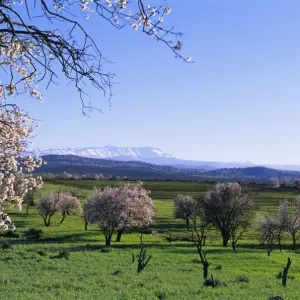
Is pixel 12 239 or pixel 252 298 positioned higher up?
pixel 252 298

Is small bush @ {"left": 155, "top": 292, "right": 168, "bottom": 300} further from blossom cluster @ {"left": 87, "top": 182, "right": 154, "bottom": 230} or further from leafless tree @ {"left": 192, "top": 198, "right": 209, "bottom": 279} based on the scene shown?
blossom cluster @ {"left": 87, "top": 182, "right": 154, "bottom": 230}

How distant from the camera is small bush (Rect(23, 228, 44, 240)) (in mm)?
67762

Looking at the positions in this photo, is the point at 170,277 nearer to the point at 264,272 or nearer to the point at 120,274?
the point at 120,274

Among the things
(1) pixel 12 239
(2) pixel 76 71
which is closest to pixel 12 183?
(2) pixel 76 71

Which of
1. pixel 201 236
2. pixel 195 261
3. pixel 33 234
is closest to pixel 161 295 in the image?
pixel 201 236

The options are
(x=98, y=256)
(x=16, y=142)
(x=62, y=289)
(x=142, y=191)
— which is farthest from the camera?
(x=142, y=191)

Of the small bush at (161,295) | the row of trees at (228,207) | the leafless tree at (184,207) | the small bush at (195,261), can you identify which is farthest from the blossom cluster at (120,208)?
the small bush at (161,295)

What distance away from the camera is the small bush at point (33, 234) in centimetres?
6776

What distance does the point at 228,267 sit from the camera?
43.6 metres

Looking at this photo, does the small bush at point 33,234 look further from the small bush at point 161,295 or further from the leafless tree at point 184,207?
the small bush at point 161,295

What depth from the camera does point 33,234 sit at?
70.9 meters

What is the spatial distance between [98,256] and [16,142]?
3501cm

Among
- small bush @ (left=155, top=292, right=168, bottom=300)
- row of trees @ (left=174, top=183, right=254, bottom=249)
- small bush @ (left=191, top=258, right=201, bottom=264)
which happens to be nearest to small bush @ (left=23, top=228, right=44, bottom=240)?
row of trees @ (left=174, top=183, right=254, bottom=249)

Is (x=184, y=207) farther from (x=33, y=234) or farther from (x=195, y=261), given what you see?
(x=195, y=261)
